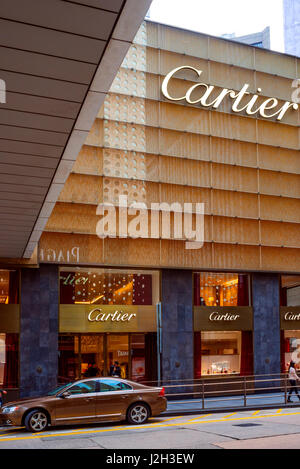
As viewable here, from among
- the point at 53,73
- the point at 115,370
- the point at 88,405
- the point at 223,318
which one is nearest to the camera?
the point at 53,73

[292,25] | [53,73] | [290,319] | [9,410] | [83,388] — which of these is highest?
[292,25]

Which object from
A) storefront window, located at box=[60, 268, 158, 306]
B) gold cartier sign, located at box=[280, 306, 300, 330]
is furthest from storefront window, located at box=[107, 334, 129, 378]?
gold cartier sign, located at box=[280, 306, 300, 330]

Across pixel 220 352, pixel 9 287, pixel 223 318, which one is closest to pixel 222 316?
pixel 223 318

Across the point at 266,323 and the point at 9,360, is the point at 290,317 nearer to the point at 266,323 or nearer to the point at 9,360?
the point at 266,323

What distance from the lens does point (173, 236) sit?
24.1 meters

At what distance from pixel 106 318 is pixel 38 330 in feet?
9.15

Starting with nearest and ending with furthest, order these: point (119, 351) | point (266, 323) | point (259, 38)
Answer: point (119, 351)
point (266, 323)
point (259, 38)

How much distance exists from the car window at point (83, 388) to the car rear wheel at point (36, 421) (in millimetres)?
966

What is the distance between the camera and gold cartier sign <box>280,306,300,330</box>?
26219 millimetres

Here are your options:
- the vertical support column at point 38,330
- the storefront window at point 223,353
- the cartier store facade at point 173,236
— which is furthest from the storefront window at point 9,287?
the storefront window at point 223,353

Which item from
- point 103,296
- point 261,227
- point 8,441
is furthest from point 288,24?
point 8,441

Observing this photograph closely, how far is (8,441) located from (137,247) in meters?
11.5

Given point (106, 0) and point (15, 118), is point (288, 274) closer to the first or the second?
point (15, 118)

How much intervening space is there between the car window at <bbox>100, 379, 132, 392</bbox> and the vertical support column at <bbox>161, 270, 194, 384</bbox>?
24.0 ft
